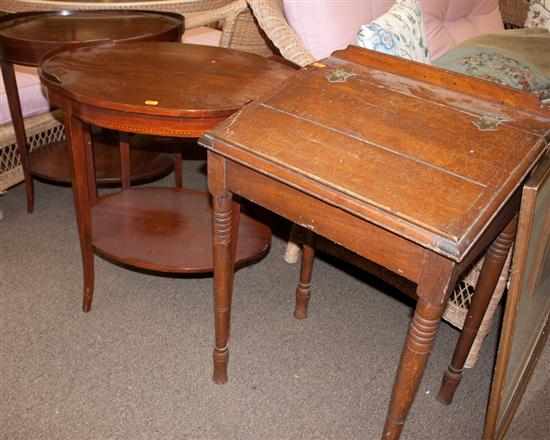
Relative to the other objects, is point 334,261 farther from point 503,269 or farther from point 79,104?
point 79,104

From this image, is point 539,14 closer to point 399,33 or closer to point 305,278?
point 399,33

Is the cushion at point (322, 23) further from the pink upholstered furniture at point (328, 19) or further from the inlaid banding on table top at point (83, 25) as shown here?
the inlaid banding on table top at point (83, 25)

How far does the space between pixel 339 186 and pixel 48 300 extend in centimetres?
124

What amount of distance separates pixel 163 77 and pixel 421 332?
92 cm

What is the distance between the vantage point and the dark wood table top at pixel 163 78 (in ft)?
4.44

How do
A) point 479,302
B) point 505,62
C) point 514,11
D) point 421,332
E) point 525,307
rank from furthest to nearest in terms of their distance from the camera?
point 514,11
point 505,62
point 479,302
point 525,307
point 421,332

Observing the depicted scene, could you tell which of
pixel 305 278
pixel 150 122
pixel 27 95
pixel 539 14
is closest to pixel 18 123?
pixel 27 95

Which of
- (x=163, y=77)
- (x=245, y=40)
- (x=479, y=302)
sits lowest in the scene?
(x=479, y=302)

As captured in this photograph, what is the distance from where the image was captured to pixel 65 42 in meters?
1.78

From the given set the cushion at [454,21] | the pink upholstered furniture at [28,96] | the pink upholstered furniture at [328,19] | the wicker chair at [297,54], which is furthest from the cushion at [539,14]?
the pink upholstered furniture at [28,96]

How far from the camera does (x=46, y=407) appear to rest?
1.54m

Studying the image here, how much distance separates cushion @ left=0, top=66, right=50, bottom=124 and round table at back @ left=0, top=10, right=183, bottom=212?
0.08 meters

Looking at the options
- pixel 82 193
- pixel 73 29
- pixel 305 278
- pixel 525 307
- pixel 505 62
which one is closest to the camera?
pixel 525 307

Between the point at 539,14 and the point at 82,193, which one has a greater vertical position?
the point at 539,14
